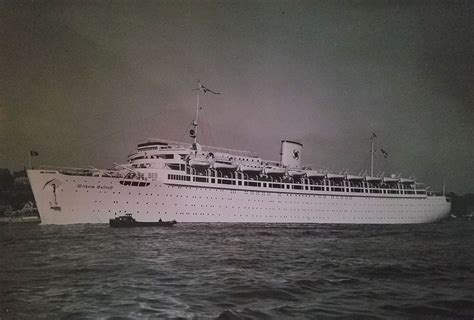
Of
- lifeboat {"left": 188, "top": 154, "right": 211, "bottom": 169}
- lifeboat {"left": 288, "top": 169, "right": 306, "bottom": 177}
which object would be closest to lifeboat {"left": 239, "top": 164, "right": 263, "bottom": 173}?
lifeboat {"left": 188, "top": 154, "right": 211, "bottom": 169}

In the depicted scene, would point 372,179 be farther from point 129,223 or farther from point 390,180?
point 129,223

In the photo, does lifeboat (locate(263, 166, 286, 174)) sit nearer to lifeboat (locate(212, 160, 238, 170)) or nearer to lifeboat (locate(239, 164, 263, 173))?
lifeboat (locate(239, 164, 263, 173))

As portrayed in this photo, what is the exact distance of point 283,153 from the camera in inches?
976

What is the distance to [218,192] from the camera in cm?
1880

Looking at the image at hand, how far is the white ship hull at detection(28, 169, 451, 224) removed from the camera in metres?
14.1

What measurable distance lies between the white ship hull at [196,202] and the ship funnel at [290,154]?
2.54 metres

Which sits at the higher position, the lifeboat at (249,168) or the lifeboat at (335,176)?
the lifeboat at (249,168)

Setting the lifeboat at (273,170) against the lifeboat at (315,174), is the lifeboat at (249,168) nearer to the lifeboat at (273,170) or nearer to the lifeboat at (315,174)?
the lifeboat at (273,170)

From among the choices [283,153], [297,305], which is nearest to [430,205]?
[283,153]

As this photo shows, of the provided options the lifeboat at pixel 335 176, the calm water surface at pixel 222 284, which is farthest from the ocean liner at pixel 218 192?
the calm water surface at pixel 222 284

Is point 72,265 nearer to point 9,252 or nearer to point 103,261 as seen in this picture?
point 103,261

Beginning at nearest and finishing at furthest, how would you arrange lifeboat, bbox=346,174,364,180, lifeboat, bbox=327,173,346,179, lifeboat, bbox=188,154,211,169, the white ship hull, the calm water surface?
the calm water surface, the white ship hull, lifeboat, bbox=188,154,211,169, lifeboat, bbox=327,173,346,179, lifeboat, bbox=346,174,364,180

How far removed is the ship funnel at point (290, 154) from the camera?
24.8 metres

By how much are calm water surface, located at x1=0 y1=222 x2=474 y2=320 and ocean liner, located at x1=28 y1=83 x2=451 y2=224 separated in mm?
4434
